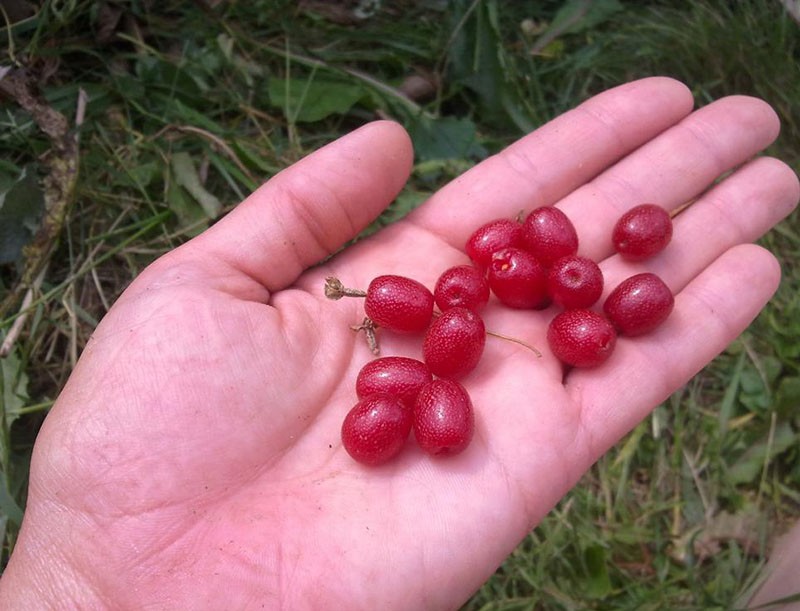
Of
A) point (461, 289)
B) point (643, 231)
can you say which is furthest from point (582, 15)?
point (461, 289)

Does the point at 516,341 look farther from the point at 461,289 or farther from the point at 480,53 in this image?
the point at 480,53

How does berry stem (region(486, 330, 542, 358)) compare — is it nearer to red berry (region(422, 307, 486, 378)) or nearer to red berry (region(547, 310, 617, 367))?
red berry (region(547, 310, 617, 367))

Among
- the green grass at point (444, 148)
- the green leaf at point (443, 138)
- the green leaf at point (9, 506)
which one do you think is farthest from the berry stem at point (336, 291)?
the green leaf at point (443, 138)

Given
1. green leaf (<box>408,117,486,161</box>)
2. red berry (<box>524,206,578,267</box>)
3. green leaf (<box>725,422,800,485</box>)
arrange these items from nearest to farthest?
red berry (<box>524,206,578,267</box>), green leaf (<box>725,422,800,485</box>), green leaf (<box>408,117,486,161</box>)

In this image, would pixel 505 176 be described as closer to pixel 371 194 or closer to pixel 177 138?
pixel 371 194

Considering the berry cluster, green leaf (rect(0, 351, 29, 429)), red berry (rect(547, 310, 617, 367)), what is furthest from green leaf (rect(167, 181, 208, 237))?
red berry (rect(547, 310, 617, 367))

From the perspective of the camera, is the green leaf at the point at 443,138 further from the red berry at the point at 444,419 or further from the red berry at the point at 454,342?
the red berry at the point at 444,419
